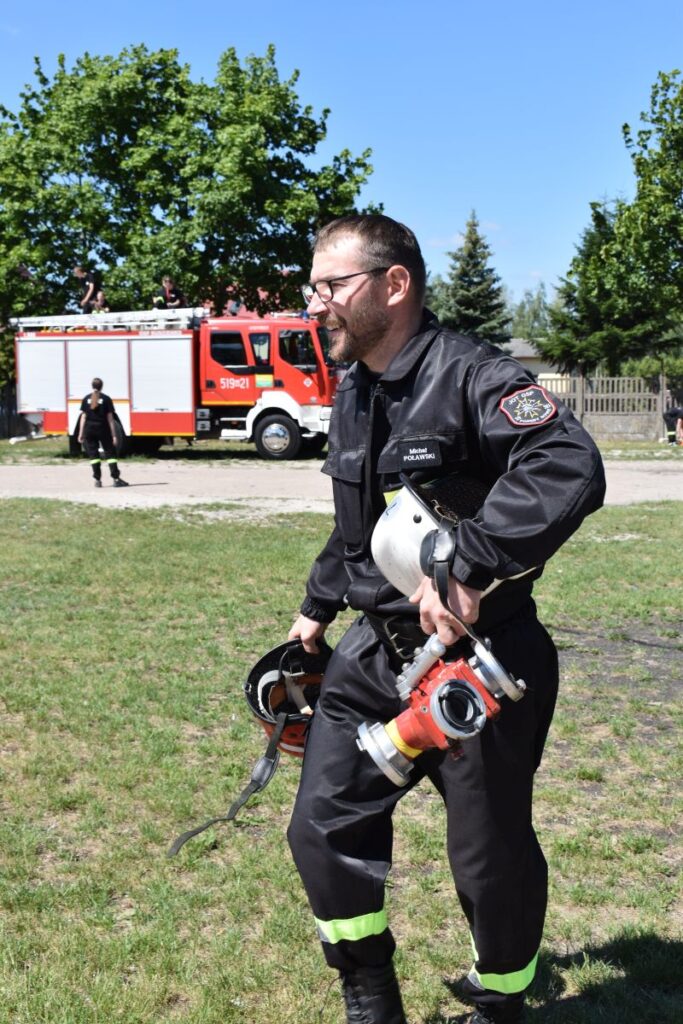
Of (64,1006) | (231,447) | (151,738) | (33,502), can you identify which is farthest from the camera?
(231,447)

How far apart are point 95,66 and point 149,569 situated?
91.7 ft

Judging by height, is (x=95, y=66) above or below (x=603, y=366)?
above

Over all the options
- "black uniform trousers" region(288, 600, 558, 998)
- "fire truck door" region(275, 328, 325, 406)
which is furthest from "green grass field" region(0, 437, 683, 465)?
"black uniform trousers" region(288, 600, 558, 998)

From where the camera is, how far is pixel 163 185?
102ft

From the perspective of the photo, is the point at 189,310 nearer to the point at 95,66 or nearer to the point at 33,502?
the point at 33,502

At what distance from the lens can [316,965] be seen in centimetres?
309

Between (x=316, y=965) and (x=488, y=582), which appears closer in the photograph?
(x=488, y=582)

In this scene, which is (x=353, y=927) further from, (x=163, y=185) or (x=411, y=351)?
(x=163, y=185)

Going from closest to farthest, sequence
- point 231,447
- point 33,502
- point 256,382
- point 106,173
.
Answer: point 33,502, point 256,382, point 231,447, point 106,173

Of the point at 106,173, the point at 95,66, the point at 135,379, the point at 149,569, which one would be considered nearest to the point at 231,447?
the point at 135,379

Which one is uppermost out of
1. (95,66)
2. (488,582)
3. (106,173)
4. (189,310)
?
(95,66)

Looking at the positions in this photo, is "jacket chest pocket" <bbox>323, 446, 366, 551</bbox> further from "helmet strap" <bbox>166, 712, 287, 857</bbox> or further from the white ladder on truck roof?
the white ladder on truck roof

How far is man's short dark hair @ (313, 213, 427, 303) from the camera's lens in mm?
2584

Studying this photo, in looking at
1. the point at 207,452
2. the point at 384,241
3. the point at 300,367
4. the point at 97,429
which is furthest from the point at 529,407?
the point at 207,452
